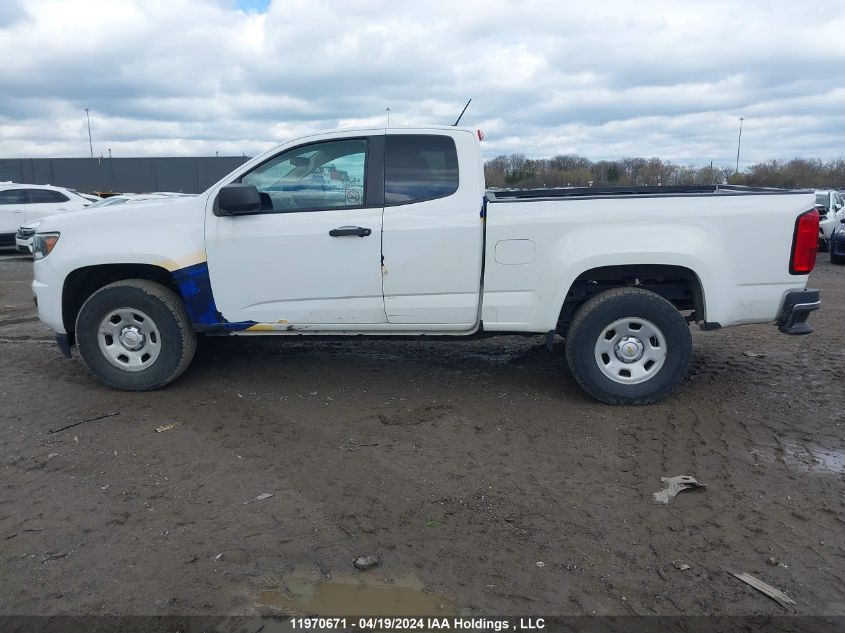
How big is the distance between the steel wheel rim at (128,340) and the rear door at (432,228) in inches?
75.7

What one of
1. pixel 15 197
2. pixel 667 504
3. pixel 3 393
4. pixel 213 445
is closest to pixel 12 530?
pixel 213 445

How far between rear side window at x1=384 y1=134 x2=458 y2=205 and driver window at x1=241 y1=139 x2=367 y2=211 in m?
0.22

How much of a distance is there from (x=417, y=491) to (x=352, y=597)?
103 cm

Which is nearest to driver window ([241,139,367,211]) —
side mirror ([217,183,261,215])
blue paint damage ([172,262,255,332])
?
side mirror ([217,183,261,215])

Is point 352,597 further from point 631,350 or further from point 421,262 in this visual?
point 631,350

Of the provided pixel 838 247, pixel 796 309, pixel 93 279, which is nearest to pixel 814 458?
pixel 796 309

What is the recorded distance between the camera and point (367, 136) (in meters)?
5.32

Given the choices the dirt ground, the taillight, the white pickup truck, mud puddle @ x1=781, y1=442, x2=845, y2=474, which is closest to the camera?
the dirt ground

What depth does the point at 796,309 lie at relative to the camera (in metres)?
4.98

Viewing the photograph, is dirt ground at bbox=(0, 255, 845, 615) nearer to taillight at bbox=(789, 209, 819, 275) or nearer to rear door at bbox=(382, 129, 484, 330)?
rear door at bbox=(382, 129, 484, 330)

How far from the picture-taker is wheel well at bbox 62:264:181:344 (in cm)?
554

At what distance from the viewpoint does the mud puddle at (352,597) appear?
9.37ft

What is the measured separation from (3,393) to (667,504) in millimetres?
5092

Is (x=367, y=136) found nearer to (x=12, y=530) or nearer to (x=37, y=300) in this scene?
(x=37, y=300)
